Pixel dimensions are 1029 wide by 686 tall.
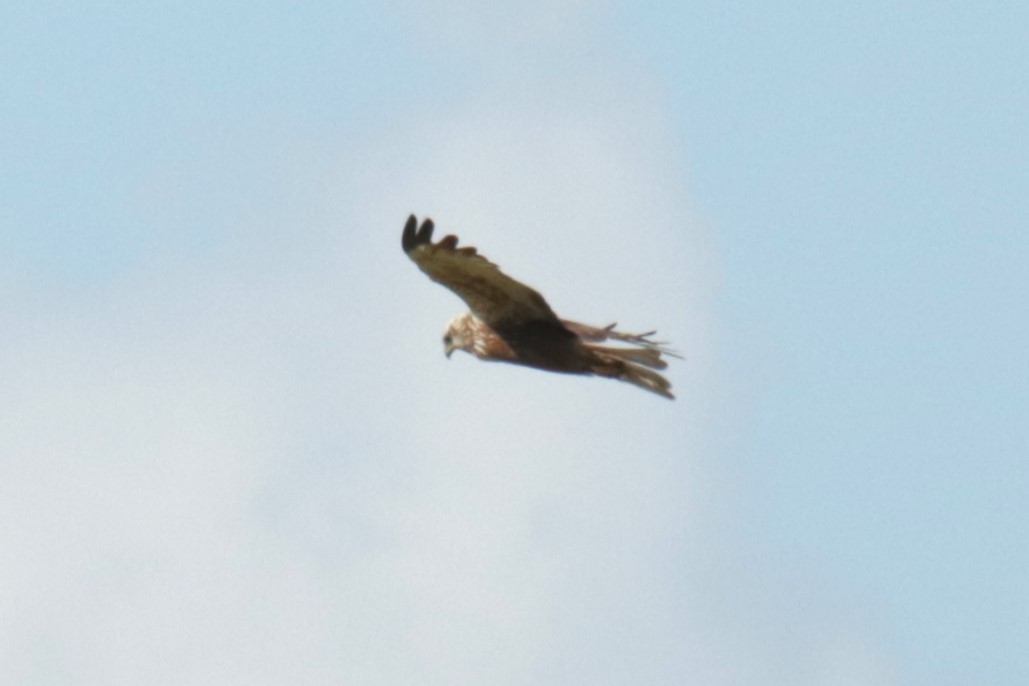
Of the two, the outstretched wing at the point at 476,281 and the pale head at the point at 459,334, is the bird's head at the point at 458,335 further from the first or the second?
the outstretched wing at the point at 476,281

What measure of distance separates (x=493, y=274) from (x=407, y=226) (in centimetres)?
71

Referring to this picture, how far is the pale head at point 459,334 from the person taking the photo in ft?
94.2

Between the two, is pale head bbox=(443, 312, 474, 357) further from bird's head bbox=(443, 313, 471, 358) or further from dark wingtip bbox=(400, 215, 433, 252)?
dark wingtip bbox=(400, 215, 433, 252)

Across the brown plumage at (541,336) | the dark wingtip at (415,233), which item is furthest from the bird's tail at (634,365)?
the dark wingtip at (415,233)

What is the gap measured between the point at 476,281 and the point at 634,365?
1263mm

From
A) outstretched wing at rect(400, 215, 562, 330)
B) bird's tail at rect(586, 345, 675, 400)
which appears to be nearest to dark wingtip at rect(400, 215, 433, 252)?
outstretched wing at rect(400, 215, 562, 330)

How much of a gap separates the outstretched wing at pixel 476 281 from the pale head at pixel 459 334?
596mm

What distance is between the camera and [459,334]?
1136 inches

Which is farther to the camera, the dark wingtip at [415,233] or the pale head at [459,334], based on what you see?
the pale head at [459,334]

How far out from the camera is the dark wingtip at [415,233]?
27.2m

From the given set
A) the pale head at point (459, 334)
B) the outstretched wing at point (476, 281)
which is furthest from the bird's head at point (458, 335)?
the outstretched wing at point (476, 281)

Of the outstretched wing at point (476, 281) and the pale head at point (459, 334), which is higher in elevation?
the pale head at point (459, 334)

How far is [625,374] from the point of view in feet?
92.0

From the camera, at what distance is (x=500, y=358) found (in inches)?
1118
